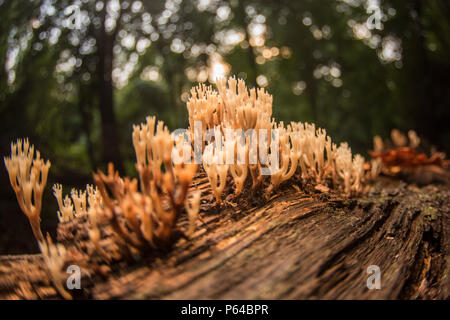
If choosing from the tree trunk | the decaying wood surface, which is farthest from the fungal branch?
the tree trunk

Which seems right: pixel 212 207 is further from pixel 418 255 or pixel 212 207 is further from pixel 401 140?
pixel 401 140

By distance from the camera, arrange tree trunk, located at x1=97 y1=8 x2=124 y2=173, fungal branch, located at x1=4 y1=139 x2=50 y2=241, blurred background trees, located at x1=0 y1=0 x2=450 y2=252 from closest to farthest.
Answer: fungal branch, located at x1=4 y1=139 x2=50 y2=241
blurred background trees, located at x1=0 y1=0 x2=450 y2=252
tree trunk, located at x1=97 y1=8 x2=124 y2=173

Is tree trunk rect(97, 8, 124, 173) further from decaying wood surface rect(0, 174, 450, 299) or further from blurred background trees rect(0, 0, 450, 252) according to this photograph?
decaying wood surface rect(0, 174, 450, 299)

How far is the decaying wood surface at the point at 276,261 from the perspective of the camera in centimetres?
126

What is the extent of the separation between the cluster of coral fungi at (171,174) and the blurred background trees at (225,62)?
6.56 ft

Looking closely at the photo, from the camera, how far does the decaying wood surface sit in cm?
126

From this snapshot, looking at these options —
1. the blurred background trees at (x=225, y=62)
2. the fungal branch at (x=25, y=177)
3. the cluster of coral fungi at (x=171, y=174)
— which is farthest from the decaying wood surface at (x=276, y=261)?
the blurred background trees at (x=225, y=62)

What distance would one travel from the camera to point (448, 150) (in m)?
6.42

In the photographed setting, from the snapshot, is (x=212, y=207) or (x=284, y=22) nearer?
(x=212, y=207)

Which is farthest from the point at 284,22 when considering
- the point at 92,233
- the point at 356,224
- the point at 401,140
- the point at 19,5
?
the point at 92,233

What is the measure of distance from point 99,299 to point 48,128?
5641mm

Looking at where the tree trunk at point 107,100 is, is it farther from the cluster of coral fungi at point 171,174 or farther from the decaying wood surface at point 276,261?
the decaying wood surface at point 276,261

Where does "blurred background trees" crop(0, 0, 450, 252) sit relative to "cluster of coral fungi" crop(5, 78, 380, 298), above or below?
above

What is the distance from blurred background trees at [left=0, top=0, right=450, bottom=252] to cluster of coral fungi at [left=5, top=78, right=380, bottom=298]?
2001mm
